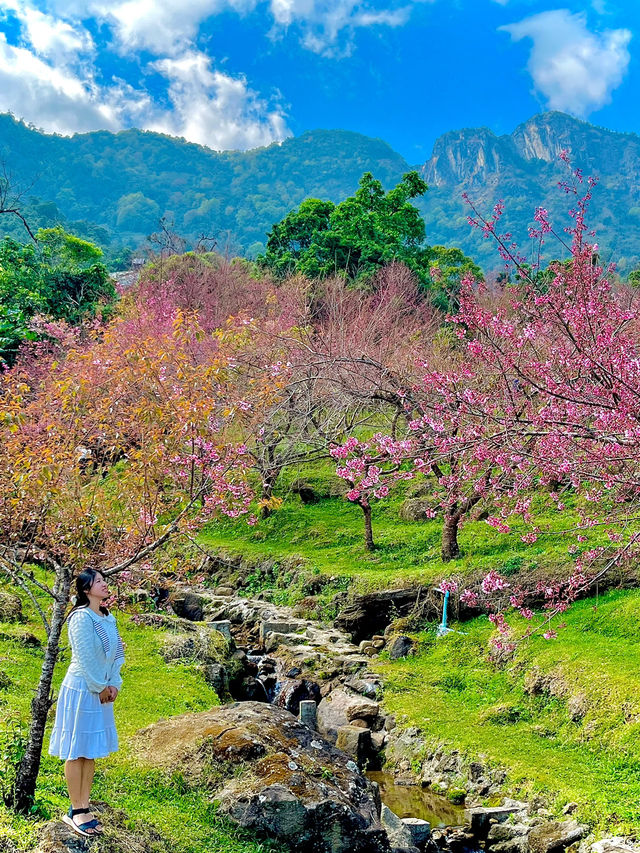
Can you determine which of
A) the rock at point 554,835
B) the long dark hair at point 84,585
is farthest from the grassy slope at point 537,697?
the long dark hair at point 84,585

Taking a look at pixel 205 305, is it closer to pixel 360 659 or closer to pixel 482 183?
pixel 360 659

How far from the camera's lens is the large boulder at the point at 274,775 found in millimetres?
6270

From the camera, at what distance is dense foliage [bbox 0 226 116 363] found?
27.5 metres

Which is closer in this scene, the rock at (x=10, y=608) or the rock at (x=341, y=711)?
the rock at (x=341, y=711)

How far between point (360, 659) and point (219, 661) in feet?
9.15

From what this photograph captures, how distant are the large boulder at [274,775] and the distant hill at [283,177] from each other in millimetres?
65528

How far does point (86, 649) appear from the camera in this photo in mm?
4945

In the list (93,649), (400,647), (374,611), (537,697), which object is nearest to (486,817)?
(537,697)

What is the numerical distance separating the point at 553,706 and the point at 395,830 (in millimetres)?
3573

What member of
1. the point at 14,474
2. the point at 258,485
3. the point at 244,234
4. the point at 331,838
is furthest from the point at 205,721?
the point at 244,234

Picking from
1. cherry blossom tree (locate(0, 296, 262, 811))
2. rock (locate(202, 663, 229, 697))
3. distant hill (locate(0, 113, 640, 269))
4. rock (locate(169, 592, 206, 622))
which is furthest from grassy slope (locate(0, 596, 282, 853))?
distant hill (locate(0, 113, 640, 269))

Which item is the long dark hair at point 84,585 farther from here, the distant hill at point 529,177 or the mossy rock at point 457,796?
the distant hill at point 529,177

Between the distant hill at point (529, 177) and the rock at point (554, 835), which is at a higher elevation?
the distant hill at point (529, 177)

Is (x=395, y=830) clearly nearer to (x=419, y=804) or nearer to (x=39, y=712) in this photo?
(x=419, y=804)
